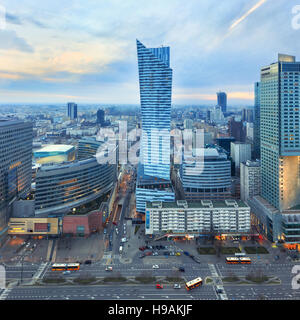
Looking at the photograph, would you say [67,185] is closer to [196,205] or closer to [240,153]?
[196,205]

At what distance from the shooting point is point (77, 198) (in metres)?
15.2

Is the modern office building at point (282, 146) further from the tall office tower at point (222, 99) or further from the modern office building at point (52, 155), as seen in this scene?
the tall office tower at point (222, 99)

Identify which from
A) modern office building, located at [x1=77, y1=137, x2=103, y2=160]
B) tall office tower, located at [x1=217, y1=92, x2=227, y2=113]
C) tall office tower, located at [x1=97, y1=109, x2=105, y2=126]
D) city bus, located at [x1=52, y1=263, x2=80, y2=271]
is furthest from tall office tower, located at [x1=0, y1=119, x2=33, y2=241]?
tall office tower, located at [x1=217, y1=92, x2=227, y2=113]

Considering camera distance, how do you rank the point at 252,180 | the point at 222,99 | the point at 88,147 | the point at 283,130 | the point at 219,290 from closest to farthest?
the point at 219,290
the point at 283,130
the point at 252,180
the point at 88,147
the point at 222,99

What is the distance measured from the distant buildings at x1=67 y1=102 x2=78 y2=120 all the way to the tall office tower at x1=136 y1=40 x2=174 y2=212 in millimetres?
40255

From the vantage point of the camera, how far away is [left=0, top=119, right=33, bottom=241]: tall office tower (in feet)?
44.2

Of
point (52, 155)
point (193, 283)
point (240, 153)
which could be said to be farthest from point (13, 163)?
point (240, 153)

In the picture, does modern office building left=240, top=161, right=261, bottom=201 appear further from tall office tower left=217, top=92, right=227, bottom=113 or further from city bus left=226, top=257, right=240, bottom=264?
tall office tower left=217, top=92, right=227, bottom=113

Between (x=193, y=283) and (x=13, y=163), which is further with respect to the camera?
(x=13, y=163)

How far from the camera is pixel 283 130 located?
45.0ft

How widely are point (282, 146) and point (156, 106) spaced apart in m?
7.93

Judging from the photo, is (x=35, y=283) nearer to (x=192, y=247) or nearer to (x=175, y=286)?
(x=175, y=286)

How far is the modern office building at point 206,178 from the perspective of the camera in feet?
57.4

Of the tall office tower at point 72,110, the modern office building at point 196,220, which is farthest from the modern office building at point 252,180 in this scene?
the tall office tower at point 72,110
